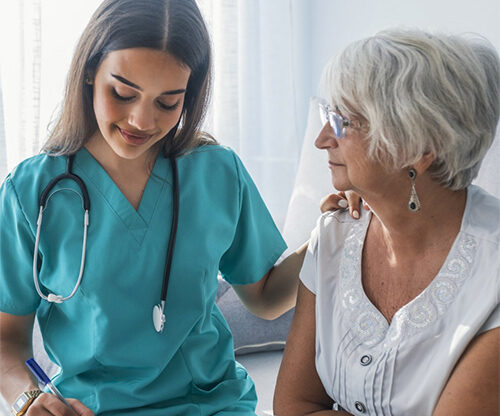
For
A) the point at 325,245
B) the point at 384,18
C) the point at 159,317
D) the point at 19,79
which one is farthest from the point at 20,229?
the point at 384,18

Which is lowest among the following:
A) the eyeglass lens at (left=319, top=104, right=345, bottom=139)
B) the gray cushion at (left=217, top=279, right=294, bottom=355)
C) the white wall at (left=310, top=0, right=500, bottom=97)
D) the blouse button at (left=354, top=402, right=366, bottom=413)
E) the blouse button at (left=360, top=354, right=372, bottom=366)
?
the gray cushion at (left=217, top=279, right=294, bottom=355)

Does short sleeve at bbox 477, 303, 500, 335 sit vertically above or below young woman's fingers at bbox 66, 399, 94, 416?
above

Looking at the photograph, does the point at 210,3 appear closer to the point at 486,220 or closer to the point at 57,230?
the point at 57,230

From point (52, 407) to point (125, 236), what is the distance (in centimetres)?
33

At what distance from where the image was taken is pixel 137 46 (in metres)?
1.20

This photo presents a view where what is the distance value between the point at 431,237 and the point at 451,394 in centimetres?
27

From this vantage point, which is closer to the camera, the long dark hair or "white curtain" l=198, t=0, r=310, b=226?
the long dark hair

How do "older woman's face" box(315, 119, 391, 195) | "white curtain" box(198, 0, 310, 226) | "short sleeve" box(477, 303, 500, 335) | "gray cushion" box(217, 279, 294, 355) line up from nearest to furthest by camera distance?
"short sleeve" box(477, 303, 500, 335) → "older woman's face" box(315, 119, 391, 195) → "gray cushion" box(217, 279, 294, 355) → "white curtain" box(198, 0, 310, 226)

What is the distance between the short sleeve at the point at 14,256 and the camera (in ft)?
4.23

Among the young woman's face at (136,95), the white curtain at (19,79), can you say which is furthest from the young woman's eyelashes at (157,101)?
the white curtain at (19,79)

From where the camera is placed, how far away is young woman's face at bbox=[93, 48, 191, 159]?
1191 millimetres

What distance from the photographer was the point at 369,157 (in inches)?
46.3

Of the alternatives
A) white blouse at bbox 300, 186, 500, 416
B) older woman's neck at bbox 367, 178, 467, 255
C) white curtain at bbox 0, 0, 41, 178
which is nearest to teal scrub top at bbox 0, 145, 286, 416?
white blouse at bbox 300, 186, 500, 416

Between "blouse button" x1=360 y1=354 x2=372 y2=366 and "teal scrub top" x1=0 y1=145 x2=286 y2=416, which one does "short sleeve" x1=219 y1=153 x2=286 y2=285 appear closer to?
"teal scrub top" x1=0 y1=145 x2=286 y2=416
